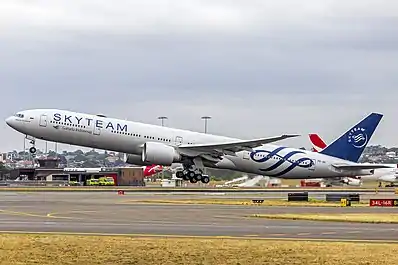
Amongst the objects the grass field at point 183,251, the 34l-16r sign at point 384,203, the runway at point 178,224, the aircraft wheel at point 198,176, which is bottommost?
the grass field at point 183,251

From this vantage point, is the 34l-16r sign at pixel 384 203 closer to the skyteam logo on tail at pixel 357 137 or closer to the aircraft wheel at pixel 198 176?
the aircraft wheel at pixel 198 176

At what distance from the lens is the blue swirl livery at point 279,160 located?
76.9 metres

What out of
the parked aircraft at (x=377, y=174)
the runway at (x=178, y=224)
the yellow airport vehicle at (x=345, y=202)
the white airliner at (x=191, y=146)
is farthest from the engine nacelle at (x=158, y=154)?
the parked aircraft at (x=377, y=174)

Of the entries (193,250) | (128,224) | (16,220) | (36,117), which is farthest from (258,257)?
(36,117)

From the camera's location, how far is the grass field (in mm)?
22406

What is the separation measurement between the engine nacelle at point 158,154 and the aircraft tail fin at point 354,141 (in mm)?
17388

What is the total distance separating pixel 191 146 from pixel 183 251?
4953 cm

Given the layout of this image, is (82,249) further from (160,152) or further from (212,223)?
(160,152)

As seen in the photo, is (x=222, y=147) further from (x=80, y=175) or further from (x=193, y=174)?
(x=80, y=175)

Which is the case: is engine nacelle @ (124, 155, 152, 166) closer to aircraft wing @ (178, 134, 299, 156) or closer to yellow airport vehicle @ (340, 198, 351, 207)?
aircraft wing @ (178, 134, 299, 156)

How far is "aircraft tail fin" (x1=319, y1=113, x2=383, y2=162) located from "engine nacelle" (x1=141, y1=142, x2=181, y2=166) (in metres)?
17.4

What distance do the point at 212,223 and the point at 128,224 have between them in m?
3.64

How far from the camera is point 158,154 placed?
71.8 m

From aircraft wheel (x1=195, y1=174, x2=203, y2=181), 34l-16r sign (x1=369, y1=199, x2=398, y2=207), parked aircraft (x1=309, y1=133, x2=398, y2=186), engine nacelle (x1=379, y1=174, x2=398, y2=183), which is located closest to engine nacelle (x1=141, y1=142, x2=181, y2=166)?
aircraft wheel (x1=195, y1=174, x2=203, y2=181)
